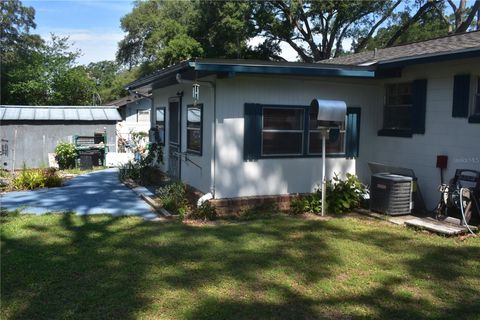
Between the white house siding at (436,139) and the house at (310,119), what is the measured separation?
2cm

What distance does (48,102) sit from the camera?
Result: 2997cm

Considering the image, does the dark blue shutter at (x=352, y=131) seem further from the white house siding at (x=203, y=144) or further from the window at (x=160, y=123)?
the window at (x=160, y=123)

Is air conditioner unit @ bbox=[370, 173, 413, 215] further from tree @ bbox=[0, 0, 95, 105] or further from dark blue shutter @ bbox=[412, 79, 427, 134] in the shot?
tree @ bbox=[0, 0, 95, 105]

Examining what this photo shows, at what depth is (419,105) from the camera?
8.71 meters

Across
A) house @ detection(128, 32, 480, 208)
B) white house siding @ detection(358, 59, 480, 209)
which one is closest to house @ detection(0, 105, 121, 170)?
house @ detection(128, 32, 480, 208)

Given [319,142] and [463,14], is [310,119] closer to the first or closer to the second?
[319,142]

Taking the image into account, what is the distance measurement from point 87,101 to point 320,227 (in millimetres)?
27553

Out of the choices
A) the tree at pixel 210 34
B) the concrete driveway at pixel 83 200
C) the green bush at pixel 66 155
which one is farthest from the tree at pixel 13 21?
the concrete driveway at pixel 83 200

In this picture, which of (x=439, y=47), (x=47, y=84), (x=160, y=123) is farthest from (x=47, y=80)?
(x=439, y=47)

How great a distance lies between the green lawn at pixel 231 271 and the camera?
13.8ft

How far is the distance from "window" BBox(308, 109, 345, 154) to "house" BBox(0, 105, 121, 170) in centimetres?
1124

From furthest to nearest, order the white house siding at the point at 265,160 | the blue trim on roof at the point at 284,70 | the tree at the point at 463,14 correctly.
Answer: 1. the tree at the point at 463,14
2. the white house siding at the point at 265,160
3. the blue trim on roof at the point at 284,70

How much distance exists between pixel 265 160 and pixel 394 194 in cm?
242

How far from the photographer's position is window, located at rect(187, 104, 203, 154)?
29.6 feet
